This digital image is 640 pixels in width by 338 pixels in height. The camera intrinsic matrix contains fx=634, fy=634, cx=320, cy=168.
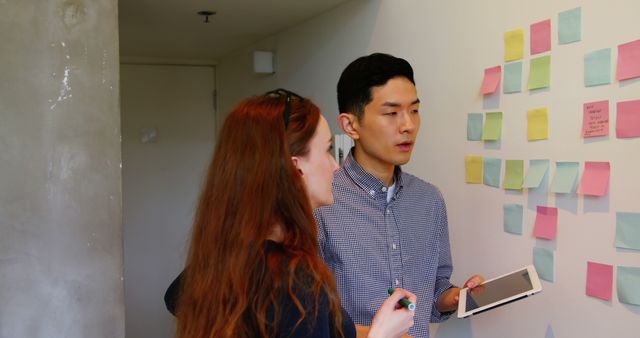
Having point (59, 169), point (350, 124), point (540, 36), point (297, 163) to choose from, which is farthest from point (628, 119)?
point (59, 169)

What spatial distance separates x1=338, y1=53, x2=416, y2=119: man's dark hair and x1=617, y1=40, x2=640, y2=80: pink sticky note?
540 mm

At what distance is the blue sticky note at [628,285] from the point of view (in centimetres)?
147

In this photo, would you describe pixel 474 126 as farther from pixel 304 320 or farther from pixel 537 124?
pixel 304 320

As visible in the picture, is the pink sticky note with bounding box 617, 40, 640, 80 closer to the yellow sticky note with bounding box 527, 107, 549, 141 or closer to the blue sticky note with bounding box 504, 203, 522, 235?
the yellow sticky note with bounding box 527, 107, 549, 141

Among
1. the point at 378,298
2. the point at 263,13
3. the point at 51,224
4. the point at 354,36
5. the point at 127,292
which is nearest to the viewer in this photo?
the point at 378,298

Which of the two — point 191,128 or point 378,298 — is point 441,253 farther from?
point 191,128

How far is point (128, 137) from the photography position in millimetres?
4469

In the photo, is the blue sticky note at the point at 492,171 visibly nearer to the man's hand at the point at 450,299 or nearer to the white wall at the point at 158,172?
the man's hand at the point at 450,299

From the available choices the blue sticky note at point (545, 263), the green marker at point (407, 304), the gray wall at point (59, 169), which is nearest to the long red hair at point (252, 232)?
the green marker at point (407, 304)

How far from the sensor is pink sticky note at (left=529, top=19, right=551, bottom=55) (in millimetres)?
1703

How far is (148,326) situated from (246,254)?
3750 mm

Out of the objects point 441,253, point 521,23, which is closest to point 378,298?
point 441,253

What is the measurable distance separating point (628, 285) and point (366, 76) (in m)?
0.84

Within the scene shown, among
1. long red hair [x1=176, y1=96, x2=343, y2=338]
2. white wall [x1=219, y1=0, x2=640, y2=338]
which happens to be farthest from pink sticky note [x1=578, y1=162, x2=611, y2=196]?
long red hair [x1=176, y1=96, x2=343, y2=338]
